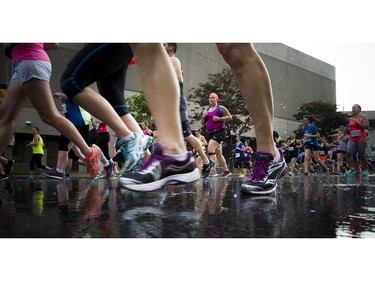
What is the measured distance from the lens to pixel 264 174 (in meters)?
2.12

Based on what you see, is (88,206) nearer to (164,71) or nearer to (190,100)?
(164,71)

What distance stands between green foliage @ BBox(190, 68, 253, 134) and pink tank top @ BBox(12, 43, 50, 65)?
17970 mm

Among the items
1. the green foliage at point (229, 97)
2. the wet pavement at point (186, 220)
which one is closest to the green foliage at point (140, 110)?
the green foliage at point (229, 97)

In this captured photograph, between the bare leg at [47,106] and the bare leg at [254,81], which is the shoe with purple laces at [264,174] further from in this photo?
the bare leg at [47,106]

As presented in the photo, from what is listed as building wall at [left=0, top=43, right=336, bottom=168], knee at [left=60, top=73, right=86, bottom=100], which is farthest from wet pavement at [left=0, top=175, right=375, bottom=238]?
building wall at [left=0, top=43, right=336, bottom=168]

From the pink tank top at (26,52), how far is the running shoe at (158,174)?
191cm

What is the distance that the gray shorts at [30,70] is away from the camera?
2.84 m

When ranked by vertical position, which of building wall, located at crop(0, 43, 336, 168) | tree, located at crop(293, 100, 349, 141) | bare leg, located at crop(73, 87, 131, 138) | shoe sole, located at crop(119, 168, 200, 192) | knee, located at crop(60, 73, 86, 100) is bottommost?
shoe sole, located at crop(119, 168, 200, 192)

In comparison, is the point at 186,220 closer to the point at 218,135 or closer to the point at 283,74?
the point at 218,135

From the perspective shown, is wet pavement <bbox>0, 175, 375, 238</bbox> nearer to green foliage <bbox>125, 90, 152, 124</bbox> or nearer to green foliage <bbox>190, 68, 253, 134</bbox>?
green foliage <bbox>125, 90, 152, 124</bbox>

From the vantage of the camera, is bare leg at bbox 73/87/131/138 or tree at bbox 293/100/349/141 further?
tree at bbox 293/100/349/141

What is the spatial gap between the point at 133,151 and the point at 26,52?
1.71 m

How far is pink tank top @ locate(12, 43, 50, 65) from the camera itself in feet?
9.93

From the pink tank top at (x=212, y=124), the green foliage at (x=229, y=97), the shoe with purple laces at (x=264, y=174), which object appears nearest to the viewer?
the shoe with purple laces at (x=264, y=174)
